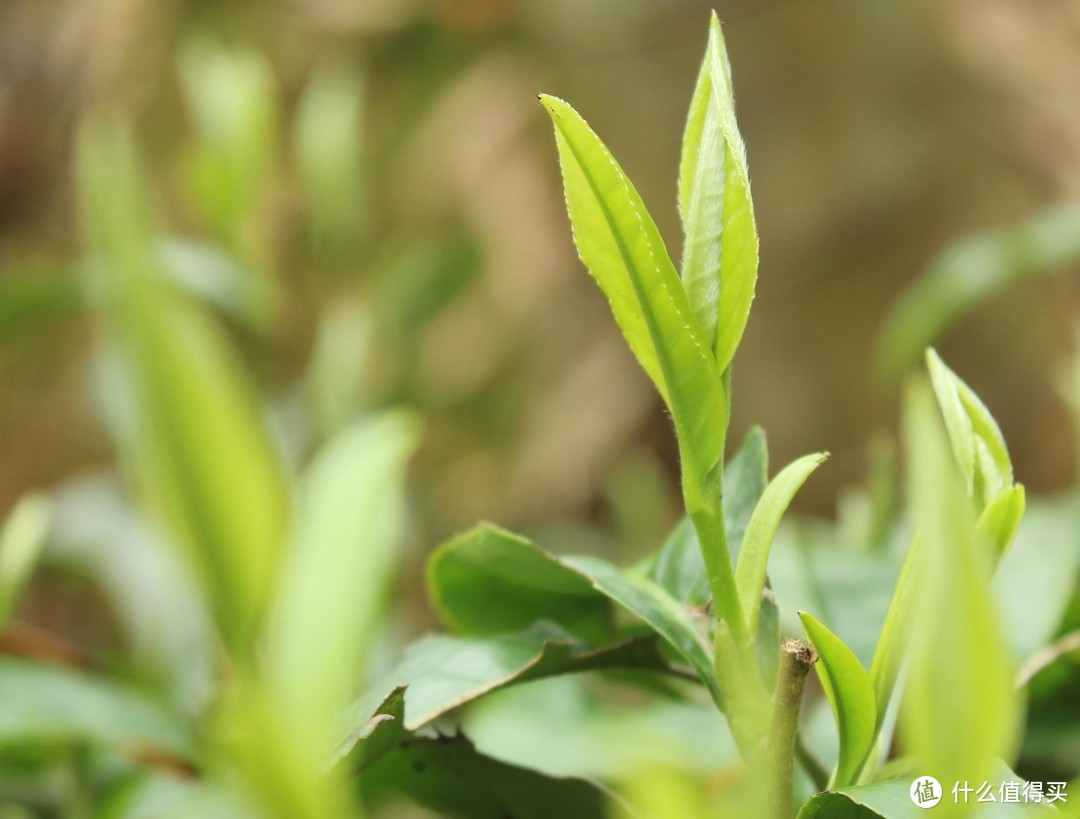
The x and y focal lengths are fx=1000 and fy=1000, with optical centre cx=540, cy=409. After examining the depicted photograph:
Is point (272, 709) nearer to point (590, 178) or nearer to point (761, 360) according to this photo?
point (590, 178)

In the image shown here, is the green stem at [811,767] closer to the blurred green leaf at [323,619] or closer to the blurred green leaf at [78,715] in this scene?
the blurred green leaf at [323,619]

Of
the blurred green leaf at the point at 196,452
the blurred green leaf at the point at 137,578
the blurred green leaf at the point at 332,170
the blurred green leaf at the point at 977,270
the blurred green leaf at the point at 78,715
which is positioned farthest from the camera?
the blurred green leaf at the point at 332,170

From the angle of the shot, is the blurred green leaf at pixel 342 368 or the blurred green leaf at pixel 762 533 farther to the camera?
the blurred green leaf at pixel 342 368

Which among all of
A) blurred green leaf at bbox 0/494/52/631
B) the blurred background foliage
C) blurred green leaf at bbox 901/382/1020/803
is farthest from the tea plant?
the blurred background foliage

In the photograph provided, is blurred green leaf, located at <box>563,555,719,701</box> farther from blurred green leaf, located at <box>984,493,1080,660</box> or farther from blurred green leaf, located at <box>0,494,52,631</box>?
blurred green leaf, located at <box>0,494,52,631</box>

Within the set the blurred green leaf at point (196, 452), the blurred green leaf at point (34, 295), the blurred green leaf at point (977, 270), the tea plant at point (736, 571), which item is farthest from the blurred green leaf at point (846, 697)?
the blurred green leaf at point (34, 295)
